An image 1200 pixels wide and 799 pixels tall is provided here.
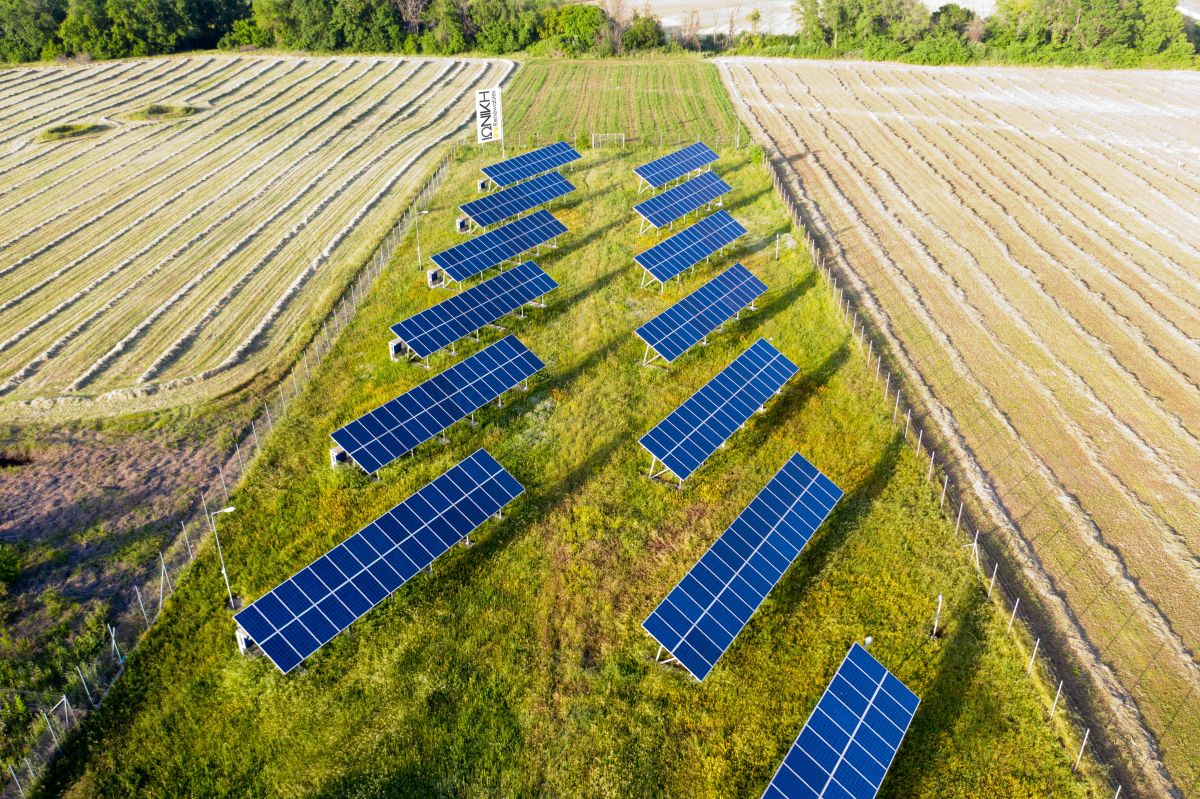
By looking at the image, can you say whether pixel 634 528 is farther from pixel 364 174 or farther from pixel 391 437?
pixel 364 174

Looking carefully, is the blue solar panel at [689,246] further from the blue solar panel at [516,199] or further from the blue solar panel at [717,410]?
the blue solar panel at [516,199]

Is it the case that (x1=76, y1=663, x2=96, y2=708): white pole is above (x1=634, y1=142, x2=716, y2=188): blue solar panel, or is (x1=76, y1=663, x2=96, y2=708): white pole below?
below

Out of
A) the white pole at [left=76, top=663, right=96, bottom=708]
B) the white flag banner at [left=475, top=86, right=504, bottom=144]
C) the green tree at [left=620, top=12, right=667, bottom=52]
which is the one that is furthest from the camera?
the green tree at [left=620, top=12, right=667, bottom=52]

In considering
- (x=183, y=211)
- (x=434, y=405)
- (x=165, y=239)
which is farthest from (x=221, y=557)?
(x=183, y=211)

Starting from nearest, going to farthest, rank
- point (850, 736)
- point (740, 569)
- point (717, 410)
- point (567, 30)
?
point (850, 736) → point (740, 569) → point (717, 410) → point (567, 30)

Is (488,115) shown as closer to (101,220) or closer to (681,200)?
(681,200)

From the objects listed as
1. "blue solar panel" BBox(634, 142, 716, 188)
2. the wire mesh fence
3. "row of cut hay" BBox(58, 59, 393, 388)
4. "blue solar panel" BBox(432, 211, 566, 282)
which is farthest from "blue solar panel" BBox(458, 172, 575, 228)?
"row of cut hay" BBox(58, 59, 393, 388)

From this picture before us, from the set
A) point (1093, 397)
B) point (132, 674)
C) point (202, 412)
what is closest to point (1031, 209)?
point (1093, 397)

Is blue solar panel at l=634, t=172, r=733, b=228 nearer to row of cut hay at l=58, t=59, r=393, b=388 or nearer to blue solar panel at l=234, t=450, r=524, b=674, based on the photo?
blue solar panel at l=234, t=450, r=524, b=674
